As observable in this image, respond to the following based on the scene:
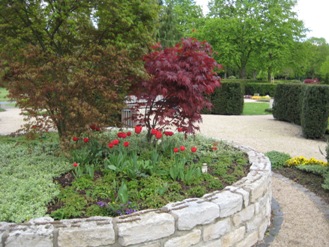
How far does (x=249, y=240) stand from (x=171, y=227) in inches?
41.8

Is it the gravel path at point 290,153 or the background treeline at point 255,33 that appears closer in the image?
the gravel path at point 290,153

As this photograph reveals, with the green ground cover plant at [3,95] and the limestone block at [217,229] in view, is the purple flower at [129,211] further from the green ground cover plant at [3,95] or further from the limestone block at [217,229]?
the green ground cover plant at [3,95]

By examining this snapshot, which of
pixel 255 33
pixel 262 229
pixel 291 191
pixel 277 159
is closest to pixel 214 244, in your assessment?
pixel 262 229

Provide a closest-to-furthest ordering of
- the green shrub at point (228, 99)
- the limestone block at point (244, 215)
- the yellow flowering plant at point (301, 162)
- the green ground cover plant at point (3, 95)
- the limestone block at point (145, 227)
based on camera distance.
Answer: the limestone block at point (145, 227) < the limestone block at point (244, 215) < the green ground cover plant at point (3, 95) < the yellow flowering plant at point (301, 162) < the green shrub at point (228, 99)

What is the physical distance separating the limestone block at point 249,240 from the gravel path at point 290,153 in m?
0.20

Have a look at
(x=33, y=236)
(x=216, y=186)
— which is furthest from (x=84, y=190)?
(x=216, y=186)

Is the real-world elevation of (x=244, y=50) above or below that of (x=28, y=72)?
above

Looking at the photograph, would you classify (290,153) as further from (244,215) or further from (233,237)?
(233,237)

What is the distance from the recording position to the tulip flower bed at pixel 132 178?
8.59 ft

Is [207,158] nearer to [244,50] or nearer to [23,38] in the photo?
[23,38]

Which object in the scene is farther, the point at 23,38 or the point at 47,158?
the point at 23,38

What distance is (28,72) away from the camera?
3377 mm

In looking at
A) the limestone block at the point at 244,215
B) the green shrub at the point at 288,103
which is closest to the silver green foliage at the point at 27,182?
the limestone block at the point at 244,215

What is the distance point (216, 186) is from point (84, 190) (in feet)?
4.32
